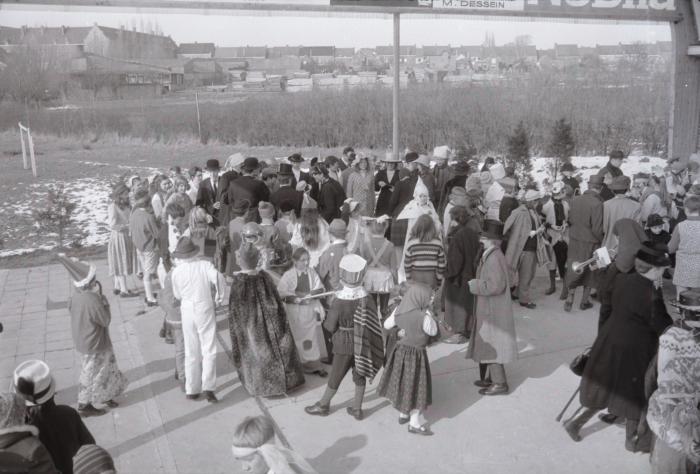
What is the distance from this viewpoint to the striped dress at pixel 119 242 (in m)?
9.05

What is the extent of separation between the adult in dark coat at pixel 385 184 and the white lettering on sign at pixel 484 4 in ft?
9.88

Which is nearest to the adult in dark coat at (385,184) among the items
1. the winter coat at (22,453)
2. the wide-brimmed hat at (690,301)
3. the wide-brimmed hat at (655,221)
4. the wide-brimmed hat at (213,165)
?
the wide-brimmed hat at (213,165)

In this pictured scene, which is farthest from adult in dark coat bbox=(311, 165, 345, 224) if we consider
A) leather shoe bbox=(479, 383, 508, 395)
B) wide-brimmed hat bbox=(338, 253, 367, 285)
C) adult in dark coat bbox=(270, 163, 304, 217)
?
leather shoe bbox=(479, 383, 508, 395)

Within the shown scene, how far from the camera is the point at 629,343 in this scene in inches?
198

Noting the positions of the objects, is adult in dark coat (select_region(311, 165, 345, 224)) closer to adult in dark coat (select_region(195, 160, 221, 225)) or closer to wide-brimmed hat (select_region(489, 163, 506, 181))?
adult in dark coat (select_region(195, 160, 221, 225))

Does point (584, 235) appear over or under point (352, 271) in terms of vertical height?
under

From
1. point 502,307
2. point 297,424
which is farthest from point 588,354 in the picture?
point 297,424

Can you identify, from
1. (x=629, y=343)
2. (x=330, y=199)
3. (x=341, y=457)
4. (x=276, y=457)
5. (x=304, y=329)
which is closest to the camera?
(x=276, y=457)

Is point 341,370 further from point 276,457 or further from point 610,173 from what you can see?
point 610,173

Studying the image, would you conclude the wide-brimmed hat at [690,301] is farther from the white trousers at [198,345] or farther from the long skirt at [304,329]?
the white trousers at [198,345]

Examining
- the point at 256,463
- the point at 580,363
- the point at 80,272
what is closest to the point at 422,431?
the point at 580,363

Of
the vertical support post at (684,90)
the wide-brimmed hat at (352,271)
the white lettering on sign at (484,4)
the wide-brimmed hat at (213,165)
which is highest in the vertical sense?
the white lettering on sign at (484,4)

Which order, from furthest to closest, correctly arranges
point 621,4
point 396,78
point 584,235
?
1. point 621,4
2. point 396,78
3. point 584,235

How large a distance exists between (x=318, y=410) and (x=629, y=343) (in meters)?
2.70
